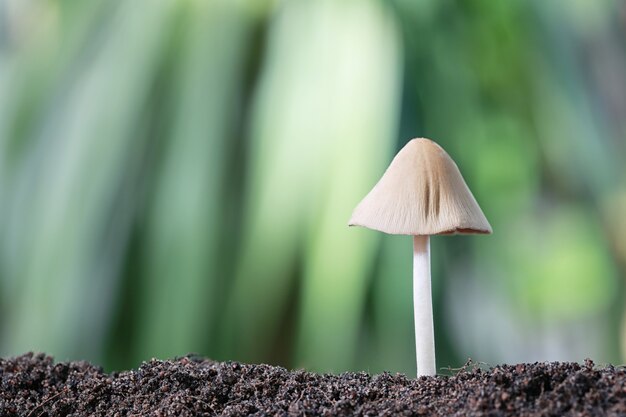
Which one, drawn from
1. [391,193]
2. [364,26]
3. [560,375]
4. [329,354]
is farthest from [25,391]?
[364,26]

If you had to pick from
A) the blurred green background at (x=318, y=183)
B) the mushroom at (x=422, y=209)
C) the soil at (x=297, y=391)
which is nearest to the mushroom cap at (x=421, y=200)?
the mushroom at (x=422, y=209)

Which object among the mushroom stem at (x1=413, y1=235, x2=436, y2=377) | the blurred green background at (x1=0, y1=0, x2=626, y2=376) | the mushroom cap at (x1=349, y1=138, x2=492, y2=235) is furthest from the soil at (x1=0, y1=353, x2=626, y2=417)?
the blurred green background at (x1=0, y1=0, x2=626, y2=376)

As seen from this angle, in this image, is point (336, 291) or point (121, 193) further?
point (121, 193)

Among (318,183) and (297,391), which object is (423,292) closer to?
(297,391)

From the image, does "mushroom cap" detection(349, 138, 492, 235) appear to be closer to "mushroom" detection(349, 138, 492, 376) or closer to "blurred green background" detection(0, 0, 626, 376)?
"mushroom" detection(349, 138, 492, 376)

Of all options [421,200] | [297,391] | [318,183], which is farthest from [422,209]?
[318,183]

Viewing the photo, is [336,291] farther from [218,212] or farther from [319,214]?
[218,212]
